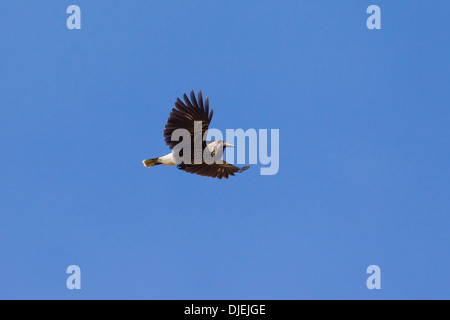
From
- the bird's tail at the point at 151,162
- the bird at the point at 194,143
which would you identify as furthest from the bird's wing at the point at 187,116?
the bird's tail at the point at 151,162

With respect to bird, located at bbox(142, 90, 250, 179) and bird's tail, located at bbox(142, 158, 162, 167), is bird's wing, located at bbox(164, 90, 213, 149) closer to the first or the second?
bird, located at bbox(142, 90, 250, 179)

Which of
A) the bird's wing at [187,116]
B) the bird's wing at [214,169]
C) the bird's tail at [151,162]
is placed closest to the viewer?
the bird's wing at [187,116]

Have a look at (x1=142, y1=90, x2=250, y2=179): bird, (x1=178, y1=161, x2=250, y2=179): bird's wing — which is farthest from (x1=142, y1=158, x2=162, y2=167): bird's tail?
(x1=178, y1=161, x2=250, y2=179): bird's wing

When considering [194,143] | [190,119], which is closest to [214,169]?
[194,143]

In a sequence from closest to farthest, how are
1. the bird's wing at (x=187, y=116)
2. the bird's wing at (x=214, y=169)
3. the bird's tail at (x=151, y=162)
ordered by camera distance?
the bird's wing at (x=187, y=116)
the bird's tail at (x=151, y=162)
the bird's wing at (x=214, y=169)

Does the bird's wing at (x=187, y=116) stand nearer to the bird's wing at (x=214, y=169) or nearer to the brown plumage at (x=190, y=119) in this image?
the brown plumage at (x=190, y=119)

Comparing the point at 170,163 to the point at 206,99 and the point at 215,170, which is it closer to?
the point at 215,170
